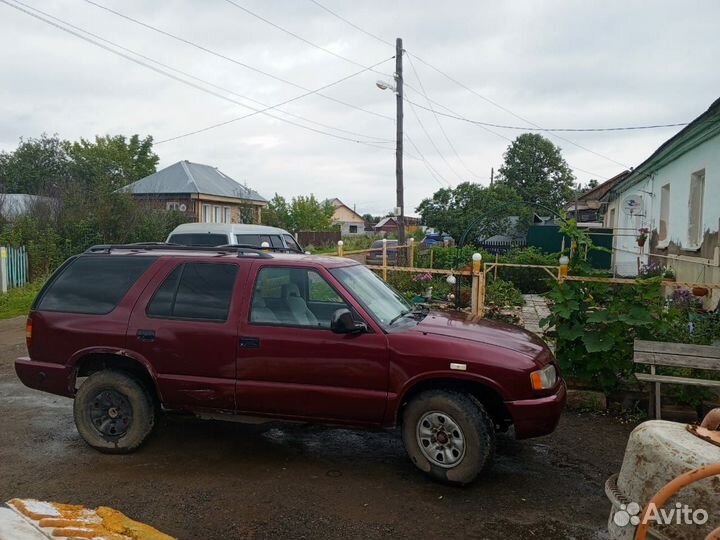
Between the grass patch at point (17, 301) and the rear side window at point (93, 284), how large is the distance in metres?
8.28

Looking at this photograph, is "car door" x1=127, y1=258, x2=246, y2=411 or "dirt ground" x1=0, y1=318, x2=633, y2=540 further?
"car door" x1=127, y1=258, x2=246, y2=411

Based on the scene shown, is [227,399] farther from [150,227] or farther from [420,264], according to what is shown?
[150,227]

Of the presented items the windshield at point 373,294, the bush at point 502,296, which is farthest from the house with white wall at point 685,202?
the windshield at point 373,294

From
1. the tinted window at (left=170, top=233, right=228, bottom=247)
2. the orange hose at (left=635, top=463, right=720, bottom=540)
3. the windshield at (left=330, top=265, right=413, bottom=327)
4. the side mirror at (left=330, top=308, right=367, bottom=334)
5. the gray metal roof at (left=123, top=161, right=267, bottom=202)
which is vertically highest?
the gray metal roof at (left=123, top=161, right=267, bottom=202)

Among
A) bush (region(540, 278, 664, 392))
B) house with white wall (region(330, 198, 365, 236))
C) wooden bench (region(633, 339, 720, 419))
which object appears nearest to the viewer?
wooden bench (region(633, 339, 720, 419))

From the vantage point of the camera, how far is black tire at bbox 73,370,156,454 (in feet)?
16.2

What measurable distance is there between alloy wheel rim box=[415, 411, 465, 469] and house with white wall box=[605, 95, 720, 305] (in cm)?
562

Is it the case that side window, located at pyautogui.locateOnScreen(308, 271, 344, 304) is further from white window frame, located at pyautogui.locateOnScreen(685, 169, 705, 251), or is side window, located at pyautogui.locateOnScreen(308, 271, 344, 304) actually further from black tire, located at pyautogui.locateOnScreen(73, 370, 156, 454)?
white window frame, located at pyautogui.locateOnScreen(685, 169, 705, 251)

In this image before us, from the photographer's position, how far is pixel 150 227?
63.8 ft

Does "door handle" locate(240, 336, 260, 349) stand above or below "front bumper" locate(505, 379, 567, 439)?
above

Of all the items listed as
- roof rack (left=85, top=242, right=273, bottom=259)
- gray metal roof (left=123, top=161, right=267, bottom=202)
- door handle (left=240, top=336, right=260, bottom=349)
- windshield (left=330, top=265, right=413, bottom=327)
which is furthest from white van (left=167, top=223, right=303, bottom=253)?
gray metal roof (left=123, top=161, right=267, bottom=202)

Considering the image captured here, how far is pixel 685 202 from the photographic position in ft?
36.2

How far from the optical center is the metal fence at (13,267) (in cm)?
1448

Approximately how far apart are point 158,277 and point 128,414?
119cm
